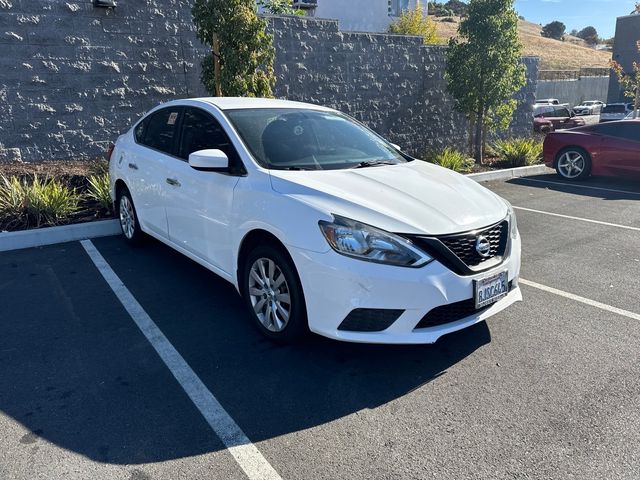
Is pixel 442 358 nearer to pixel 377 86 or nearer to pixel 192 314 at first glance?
pixel 192 314

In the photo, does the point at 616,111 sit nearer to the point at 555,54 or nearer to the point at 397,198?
the point at 397,198

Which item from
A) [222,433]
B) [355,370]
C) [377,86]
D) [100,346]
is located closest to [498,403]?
→ [355,370]

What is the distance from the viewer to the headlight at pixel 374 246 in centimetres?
320

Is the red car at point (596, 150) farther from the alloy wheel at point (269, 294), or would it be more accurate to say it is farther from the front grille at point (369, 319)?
the alloy wheel at point (269, 294)

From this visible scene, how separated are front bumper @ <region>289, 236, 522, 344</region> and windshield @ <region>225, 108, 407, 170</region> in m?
1.04

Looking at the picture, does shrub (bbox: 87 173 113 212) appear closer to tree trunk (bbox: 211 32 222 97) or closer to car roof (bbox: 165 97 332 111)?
tree trunk (bbox: 211 32 222 97)

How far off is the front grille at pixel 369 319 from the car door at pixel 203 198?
124 cm

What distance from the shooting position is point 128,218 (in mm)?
6031

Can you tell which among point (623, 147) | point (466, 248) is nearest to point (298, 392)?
point (466, 248)

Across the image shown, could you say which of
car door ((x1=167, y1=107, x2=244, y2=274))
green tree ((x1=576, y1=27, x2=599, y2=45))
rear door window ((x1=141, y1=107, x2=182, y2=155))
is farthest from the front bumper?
green tree ((x1=576, y1=27, x2=599, y2=45))

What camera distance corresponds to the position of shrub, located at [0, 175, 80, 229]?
261 inches

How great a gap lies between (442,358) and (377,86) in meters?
9.30

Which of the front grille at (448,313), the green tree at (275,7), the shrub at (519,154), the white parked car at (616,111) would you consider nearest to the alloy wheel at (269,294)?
the front grille at (448,313)

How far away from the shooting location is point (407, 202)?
11.7 feet
